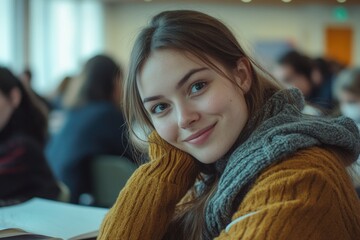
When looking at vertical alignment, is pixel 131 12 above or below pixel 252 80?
below

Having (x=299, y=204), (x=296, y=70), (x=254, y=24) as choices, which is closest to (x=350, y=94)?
(x=296, y=70)

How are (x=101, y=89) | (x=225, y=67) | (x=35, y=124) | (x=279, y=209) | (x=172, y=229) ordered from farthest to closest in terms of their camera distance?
(x=101, y=89), (x=35, y=124), (x=172, y=229), (x=225, y=67), (x=279, y=209)

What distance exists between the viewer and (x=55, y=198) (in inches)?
71.2

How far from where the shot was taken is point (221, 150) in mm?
961

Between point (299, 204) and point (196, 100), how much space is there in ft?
0.93

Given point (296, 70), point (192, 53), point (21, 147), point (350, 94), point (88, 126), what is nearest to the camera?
point (192, 53)

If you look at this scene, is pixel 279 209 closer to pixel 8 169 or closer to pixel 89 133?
pixel 8 169

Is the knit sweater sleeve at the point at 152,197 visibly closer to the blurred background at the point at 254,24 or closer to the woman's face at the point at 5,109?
the woman's face at the point at 5,109

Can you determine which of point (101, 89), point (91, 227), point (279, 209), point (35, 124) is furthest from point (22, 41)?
point (279, 209)

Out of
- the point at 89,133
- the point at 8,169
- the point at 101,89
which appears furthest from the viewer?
the point at 101,89

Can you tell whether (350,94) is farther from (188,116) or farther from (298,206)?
(298,206)

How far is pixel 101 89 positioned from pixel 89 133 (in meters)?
0.29

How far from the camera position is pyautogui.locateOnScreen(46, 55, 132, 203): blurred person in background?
8.40ft

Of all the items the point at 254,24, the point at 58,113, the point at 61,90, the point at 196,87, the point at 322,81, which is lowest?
the point at 254,24
